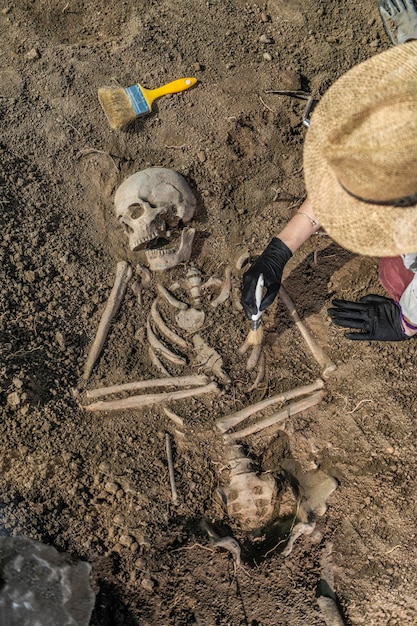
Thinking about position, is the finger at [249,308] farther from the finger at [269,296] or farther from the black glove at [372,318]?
the black glove at [372,318]

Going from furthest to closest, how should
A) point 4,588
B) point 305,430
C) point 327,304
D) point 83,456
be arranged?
point 327,304
point 305,430
point 83,456
point 4,588

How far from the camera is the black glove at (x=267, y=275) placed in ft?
11.9

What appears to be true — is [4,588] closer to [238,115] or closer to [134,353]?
[134,353]

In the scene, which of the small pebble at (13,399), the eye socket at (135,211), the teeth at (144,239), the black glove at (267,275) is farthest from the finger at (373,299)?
the small pebble at (13,399)

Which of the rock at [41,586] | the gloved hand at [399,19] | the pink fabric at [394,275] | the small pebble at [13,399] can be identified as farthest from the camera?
the gloved hand at [399,19]

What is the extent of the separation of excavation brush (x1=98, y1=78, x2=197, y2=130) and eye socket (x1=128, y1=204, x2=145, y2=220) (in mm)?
707

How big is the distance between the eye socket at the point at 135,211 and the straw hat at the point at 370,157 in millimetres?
1311

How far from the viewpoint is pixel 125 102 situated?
13.8 feet

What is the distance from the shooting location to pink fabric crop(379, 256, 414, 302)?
3.78 metres

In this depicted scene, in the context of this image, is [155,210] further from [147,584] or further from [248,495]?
[147,584]

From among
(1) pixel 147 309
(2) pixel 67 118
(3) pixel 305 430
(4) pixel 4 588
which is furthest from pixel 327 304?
(4) pixel 4 588

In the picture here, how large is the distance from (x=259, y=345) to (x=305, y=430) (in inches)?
24.9

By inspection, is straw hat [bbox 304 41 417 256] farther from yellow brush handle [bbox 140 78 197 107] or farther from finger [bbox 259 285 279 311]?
yellow brush handle [bbox 140 78 197 107]

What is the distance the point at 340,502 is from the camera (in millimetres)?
3625
